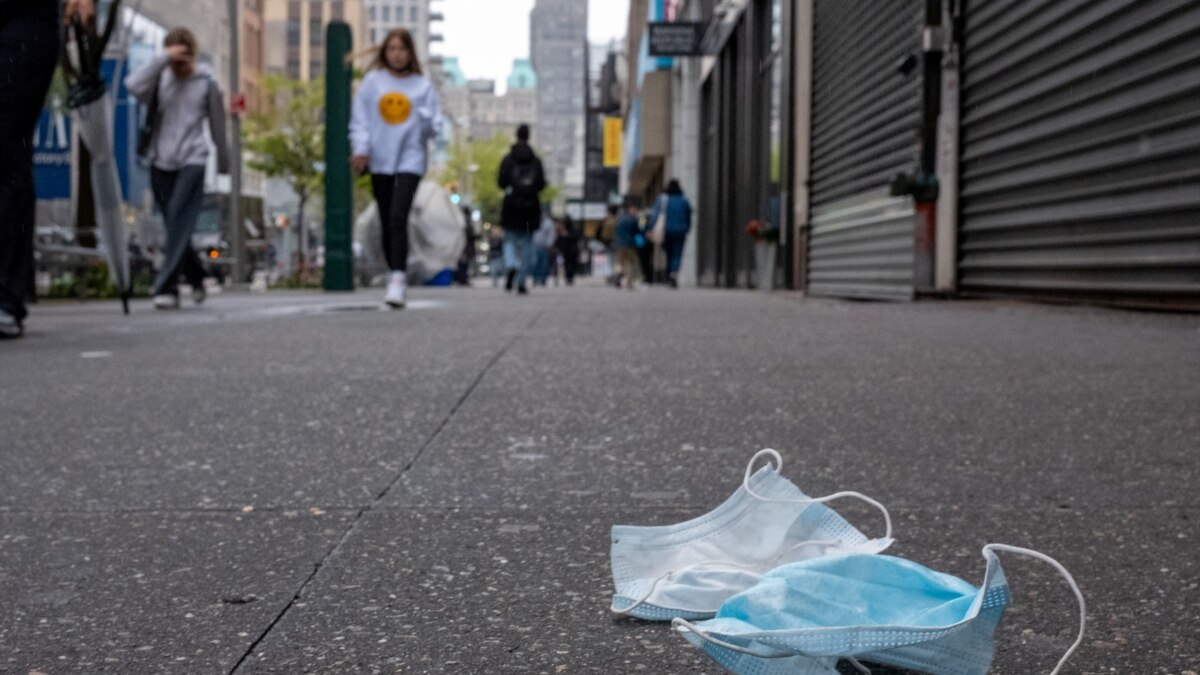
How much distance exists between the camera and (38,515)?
8.77 ft

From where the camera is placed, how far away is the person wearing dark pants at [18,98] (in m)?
6.24

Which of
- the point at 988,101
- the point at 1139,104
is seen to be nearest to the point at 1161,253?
the point at 1139,104

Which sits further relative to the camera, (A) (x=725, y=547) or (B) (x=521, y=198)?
(B) (x=521, y=198)

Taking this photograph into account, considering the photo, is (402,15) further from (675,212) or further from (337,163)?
(337,163)

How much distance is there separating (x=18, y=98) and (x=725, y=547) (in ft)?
17.1

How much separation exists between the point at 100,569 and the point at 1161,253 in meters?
6.24

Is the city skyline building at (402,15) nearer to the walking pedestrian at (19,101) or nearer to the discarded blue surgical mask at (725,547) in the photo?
the walking pedestrian at (19,101)

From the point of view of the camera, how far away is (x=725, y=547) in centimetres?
188

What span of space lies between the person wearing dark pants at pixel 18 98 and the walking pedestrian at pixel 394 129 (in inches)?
149

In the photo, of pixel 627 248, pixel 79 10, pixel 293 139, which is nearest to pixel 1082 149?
pixel 79 10

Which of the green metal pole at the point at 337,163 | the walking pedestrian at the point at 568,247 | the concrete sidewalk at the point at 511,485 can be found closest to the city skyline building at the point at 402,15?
the walking pedestrian at the point at 568,247

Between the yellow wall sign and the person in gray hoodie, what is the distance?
7146 centimetres

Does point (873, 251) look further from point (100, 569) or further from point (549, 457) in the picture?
point (100, 569)

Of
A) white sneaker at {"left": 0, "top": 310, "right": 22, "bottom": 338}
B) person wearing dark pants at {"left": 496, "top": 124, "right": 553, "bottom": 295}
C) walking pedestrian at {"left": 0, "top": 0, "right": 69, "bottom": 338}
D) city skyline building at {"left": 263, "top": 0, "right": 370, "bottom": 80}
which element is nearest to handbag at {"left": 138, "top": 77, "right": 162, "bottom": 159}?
white sneaker at {"left": 0, "top": 310, "right": 22, "bottom": 338}
